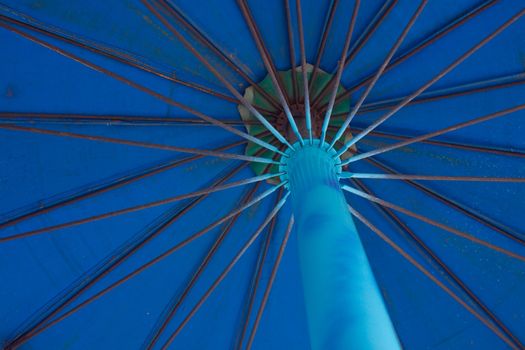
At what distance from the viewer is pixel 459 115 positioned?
8.81 meters

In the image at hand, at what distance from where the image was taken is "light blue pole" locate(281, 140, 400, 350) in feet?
15.2

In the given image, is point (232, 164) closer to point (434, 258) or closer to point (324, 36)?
point (324, 36)

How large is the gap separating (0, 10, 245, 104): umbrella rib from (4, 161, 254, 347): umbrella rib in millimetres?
1517

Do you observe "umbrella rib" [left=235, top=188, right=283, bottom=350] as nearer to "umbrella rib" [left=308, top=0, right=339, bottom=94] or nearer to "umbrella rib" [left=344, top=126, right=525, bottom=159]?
"umbrella rib" [left=344, top=126, right=525, bottom=159]

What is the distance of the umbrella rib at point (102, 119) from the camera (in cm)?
778

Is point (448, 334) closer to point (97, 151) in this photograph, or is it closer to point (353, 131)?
point (353, 131)

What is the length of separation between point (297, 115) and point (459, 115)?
8.17ft

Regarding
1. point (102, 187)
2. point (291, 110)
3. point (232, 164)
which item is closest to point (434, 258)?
point (291, 110)

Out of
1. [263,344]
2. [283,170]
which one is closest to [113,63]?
[283,170]

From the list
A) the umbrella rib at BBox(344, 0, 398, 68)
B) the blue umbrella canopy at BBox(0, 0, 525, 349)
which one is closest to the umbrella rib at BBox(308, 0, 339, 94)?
the blue umbrella canopy at BBox(0, 0, 525, 349)

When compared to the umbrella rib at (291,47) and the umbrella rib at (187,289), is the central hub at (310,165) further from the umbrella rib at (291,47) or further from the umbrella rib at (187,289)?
the umbrella rib at (187,289)

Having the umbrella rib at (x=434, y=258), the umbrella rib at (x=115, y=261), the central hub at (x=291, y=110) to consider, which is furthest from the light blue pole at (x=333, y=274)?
the umbrella rib at (x=434, y=258)

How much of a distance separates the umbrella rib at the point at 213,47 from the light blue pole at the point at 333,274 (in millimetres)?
2202

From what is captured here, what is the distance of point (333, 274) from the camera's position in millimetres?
5203
